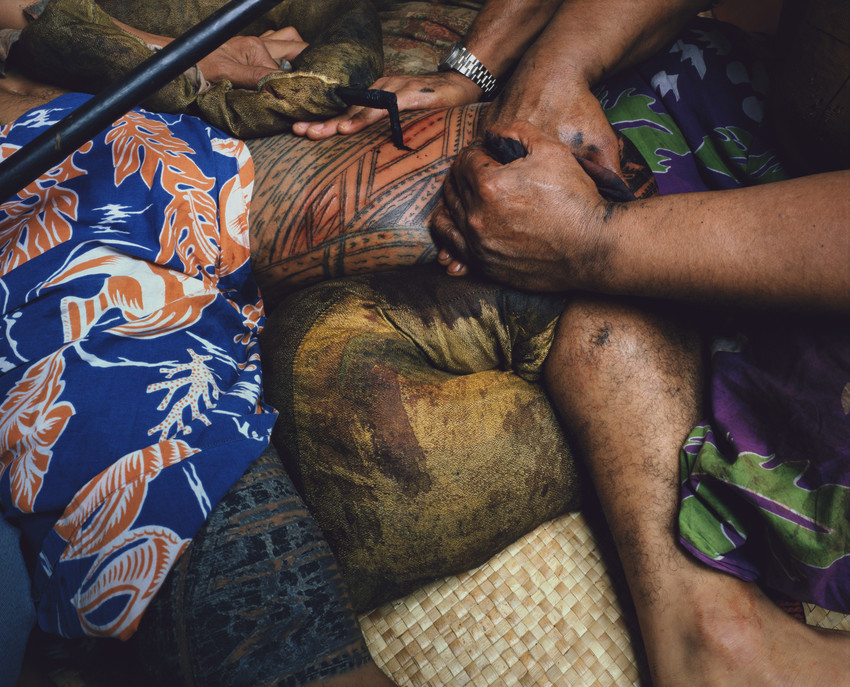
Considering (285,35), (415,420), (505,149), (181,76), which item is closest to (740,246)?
(505,149)

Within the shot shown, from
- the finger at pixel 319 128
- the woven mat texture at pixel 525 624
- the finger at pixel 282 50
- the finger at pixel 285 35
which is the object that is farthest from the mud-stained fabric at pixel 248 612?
the finger at pixel 285 35

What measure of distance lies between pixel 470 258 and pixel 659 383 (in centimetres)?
35

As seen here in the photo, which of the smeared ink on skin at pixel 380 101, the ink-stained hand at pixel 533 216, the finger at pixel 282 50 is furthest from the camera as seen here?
the finger at pixel 282 50

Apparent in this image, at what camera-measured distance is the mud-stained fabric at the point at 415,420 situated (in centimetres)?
73

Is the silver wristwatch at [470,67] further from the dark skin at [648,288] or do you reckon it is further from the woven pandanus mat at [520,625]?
the woven pandanus mat at [520,625]

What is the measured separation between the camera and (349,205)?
876 mm

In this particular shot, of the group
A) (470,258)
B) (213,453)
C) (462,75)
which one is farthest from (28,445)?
(462,75)

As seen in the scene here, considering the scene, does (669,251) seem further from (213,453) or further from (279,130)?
(279,130)

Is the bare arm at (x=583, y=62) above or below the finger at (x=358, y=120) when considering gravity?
above

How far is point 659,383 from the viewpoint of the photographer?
78cm

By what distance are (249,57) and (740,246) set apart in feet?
4.04

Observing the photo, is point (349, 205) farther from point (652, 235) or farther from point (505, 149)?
point (652, 235)

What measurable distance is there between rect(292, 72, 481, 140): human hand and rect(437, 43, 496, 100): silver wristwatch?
17mm

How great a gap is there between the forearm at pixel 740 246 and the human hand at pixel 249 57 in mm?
862
